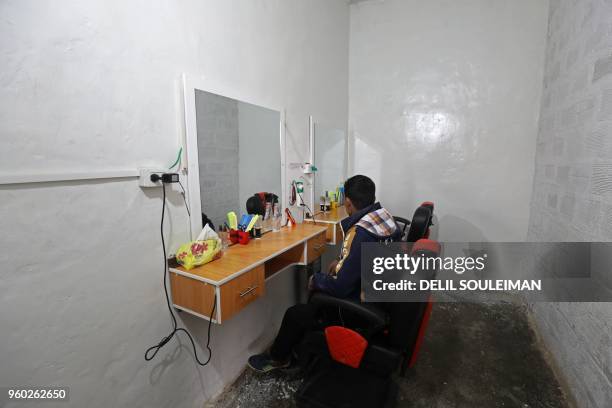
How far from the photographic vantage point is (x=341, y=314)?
1448 mm

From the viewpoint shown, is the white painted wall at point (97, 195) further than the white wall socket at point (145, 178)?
No

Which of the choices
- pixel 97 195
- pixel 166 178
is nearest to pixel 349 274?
pixel 166 178

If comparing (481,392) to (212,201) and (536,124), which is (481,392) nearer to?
(212,201)

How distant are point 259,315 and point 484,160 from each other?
2.60 m

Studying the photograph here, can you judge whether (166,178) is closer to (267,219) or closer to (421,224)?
(267,219)

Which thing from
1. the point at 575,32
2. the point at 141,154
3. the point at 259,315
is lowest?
the point at 259,315

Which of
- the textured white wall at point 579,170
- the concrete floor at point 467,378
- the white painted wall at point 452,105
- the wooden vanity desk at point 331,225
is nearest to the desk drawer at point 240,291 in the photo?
the concrete floor at point 467,378

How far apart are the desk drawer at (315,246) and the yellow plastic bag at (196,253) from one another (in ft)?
2.26

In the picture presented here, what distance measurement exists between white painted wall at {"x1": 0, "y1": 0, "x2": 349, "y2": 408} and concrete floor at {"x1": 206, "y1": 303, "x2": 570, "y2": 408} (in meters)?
0.30

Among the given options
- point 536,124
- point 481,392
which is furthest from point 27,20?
point 536,124

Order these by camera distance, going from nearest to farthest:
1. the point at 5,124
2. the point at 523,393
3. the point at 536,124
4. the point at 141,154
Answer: the point at 5,124 → the point at 141,154 → the point at 523,393 → the point at 536,124

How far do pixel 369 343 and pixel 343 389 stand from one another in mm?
491

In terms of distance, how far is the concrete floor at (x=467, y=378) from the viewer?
1700mm

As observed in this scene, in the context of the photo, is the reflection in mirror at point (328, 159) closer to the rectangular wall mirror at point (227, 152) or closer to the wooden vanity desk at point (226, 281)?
the rectangular wall mirror at point (227, 152)
